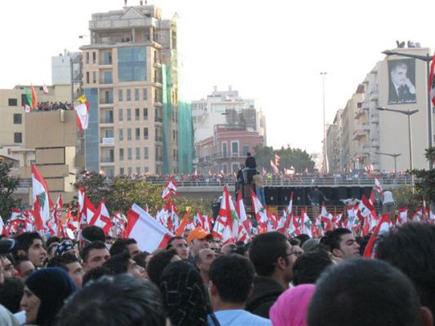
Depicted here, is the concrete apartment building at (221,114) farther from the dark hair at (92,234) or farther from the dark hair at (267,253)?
the dark hair at (267,253)

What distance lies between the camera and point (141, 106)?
116 m

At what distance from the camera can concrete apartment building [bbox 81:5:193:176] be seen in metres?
115

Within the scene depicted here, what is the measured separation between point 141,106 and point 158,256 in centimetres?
10856

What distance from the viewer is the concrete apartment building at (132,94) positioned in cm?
11512

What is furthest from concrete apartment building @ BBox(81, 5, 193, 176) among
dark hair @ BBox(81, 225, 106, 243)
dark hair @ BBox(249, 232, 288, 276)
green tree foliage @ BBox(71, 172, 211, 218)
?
dark hair @ BBox(249, 232, 288, 276)

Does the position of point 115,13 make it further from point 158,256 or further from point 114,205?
point 158,256

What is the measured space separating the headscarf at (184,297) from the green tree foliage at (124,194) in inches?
2181

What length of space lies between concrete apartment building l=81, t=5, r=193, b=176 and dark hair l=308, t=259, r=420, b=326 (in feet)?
368

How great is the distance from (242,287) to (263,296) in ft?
1.87

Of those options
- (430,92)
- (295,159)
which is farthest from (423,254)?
(295,159)

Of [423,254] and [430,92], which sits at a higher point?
[430,92]

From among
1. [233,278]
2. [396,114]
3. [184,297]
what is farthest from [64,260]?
[396,114]

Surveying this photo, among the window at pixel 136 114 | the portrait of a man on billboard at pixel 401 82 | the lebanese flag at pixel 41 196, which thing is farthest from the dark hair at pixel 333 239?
the window at pixel 136 114

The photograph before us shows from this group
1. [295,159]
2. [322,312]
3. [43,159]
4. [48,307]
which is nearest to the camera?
[322,312]
